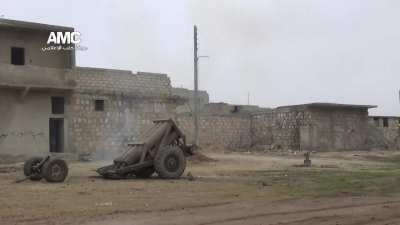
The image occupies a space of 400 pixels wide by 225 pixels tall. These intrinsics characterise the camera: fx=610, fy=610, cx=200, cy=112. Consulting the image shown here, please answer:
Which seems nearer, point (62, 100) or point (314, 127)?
point (62, 100)

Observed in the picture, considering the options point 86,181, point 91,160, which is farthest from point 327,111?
point 86,181

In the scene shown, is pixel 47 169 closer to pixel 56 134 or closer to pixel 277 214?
pixel 277 214

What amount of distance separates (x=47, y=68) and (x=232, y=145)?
1967 centimetres

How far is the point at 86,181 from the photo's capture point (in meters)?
17.0

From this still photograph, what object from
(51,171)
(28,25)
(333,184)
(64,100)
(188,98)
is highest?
(28,25)

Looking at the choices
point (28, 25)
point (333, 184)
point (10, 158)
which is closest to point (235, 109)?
point (28, 25)

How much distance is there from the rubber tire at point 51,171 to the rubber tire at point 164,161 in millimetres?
2800

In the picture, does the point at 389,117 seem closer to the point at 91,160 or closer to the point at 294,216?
the point at 91,160

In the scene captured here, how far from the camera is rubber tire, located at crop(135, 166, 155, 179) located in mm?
18375

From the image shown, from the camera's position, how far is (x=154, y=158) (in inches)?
719

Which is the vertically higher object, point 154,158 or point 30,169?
point 154,158

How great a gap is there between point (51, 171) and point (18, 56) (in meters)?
15.2

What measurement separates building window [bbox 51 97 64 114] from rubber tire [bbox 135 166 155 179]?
13389 mm

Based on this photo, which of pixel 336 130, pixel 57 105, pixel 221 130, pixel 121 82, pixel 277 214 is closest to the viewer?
pixel 277 214
